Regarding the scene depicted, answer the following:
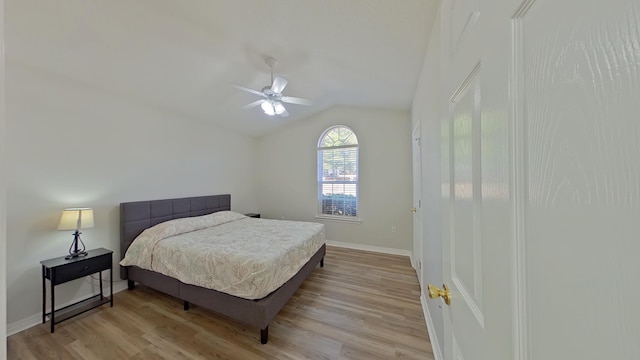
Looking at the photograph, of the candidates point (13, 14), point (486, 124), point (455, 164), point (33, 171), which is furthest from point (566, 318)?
point (33, 171)

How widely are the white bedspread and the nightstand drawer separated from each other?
0.29 meters

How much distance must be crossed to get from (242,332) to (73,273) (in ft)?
5.49

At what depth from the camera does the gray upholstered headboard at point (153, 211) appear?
105 inches

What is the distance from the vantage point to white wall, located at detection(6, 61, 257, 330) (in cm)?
202

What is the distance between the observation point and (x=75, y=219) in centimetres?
215

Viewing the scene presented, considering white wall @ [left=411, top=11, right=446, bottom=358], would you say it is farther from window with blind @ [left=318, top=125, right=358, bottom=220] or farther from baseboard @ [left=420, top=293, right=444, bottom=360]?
window with blind @ [left=318, top=125, right=358, bottom=220]

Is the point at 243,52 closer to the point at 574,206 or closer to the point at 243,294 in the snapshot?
the point at 243,294

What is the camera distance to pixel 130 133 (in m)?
2.83

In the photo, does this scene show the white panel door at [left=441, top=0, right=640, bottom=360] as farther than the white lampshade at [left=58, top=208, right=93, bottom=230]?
No

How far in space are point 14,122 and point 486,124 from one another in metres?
3.47

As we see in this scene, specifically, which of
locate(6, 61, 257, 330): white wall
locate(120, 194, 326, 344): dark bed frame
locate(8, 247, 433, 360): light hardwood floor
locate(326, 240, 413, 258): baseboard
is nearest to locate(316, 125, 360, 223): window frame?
locate(326, 240, 413, 258): baseboard

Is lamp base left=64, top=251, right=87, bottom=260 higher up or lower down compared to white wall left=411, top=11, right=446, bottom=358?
lower down

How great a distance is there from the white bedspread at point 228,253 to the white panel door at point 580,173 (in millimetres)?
1863

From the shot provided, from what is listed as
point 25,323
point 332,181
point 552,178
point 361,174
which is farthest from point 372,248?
point 25,323
